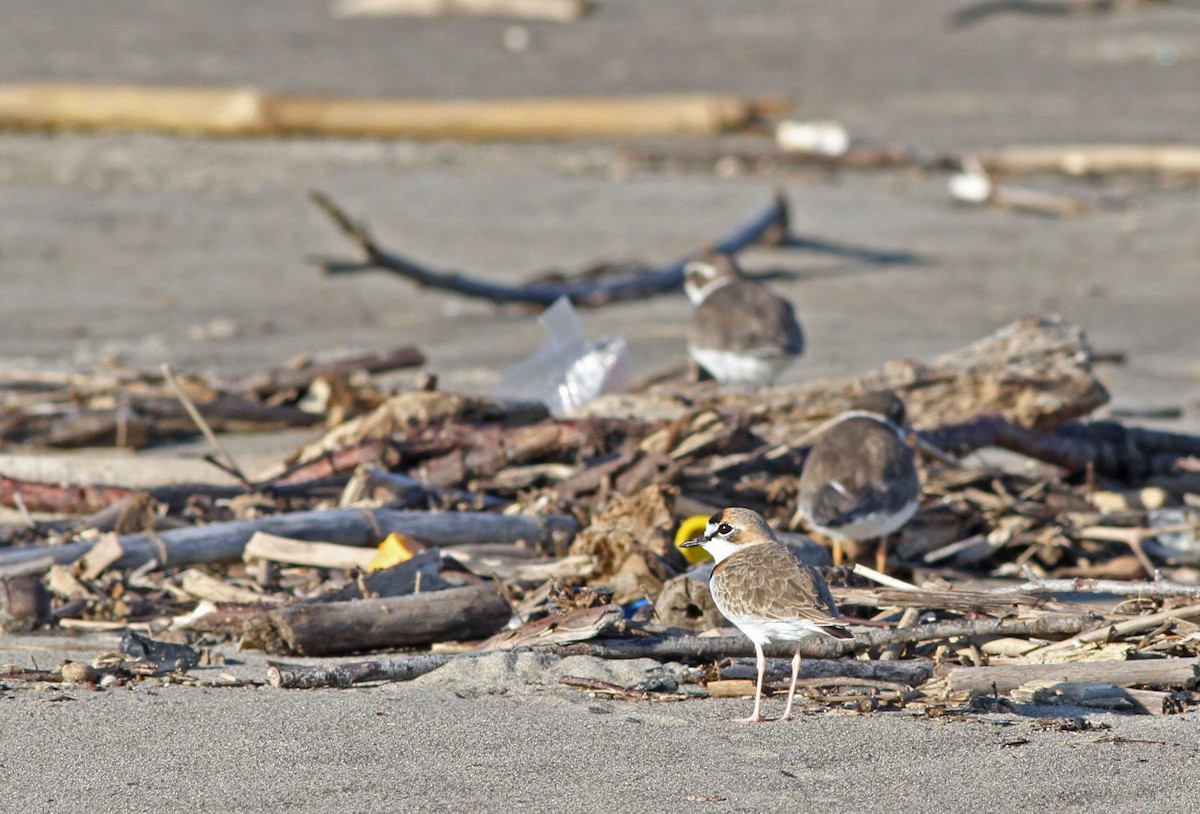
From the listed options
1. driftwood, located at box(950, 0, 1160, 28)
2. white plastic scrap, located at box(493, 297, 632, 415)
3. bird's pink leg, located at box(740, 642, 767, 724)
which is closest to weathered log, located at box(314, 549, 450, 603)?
bird's pink leg, located at box(740, 642, 767, 724)

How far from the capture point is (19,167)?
1536 centimetres

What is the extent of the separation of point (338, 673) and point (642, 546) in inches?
54.8

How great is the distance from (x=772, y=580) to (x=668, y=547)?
1377 millimetres

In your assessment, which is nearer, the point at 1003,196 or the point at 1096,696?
the point at 1096,696

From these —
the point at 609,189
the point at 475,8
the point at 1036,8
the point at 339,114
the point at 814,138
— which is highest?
the point at 1036,8

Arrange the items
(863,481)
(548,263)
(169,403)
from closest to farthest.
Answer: (863,481)
(169,403)
(548,263)

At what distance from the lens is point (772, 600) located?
13.3 ft

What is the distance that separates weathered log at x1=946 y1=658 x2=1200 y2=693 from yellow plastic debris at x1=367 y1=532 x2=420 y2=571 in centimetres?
199

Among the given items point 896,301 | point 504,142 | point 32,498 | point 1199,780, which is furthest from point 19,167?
point 1199,780

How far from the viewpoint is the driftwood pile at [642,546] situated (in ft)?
14.6

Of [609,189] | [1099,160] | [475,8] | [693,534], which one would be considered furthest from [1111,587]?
[475,8]

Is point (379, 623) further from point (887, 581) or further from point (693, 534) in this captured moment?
point (887, 581)

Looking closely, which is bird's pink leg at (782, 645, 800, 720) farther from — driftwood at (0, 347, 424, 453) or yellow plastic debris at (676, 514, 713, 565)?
driftwood at (0, 347, 424, 453)

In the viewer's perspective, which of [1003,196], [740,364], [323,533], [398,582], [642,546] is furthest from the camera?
[1003,196]
